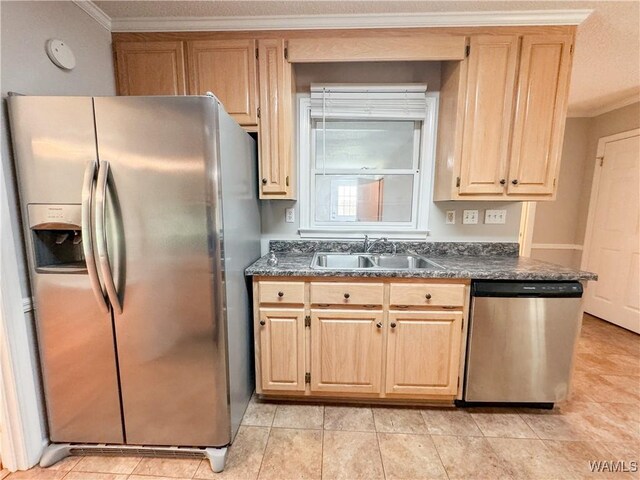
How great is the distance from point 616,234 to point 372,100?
10.4 feet

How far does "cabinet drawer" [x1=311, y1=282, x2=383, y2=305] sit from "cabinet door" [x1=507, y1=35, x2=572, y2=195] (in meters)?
1.16

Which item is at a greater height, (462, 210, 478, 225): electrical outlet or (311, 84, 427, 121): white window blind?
(311, 84, 427, 121): white window blind

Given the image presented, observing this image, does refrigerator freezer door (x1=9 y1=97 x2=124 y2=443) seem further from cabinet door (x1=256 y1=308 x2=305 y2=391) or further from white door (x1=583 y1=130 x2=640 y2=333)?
white door (x1=583 y1=130 x2=640 y2=333)

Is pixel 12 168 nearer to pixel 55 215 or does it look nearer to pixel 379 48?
pixel 55 215

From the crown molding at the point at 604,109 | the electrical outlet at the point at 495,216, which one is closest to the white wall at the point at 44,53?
the electrical outlet at the point at 495,216

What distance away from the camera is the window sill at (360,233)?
7.04 ft

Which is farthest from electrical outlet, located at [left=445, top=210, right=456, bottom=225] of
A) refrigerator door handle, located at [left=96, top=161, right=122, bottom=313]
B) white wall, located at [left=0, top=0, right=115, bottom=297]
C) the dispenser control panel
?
white wall, located at [left=0, top=0, right=115, bottom=297]

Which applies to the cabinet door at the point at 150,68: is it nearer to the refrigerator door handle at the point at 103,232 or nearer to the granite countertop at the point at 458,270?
the refrigerator door handle at the point at 103,232

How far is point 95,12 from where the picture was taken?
158 centimetres

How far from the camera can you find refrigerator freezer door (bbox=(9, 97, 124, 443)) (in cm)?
114

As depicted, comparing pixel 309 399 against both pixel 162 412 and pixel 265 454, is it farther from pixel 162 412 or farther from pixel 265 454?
pixel 162 412

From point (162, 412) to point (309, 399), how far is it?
0.87 metres

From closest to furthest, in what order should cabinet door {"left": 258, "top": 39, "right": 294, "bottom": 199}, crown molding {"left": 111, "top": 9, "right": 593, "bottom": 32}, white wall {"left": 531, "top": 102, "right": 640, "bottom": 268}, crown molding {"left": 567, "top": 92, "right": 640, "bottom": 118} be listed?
1. crown molding {"left": 111, "top": 9, "right": 593, "bottom": 32}
2. cabinet door {"left": 258, "top": 39, "right": 294, "bottom": 199}
3. crown molding {"left": 567, "top": 92, "right": 640, "bottom": 118}
4. white wall {"left": 531, "top": 102, "right": 640, "bottom": 268}

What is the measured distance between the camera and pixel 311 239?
2168mm
